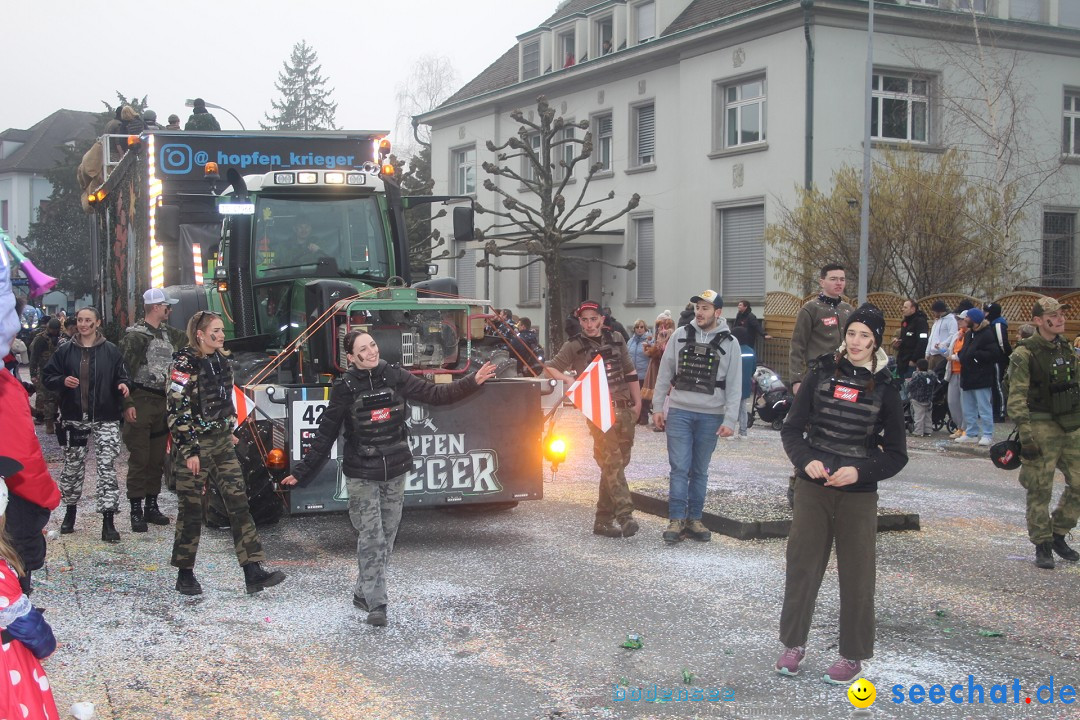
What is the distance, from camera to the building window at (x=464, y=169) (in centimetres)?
4031

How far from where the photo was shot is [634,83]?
108 feet

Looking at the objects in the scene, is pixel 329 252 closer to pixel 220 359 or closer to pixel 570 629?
pixel 220 359

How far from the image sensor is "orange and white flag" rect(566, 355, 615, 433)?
8688 millimetres

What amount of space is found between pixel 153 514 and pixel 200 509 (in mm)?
2649

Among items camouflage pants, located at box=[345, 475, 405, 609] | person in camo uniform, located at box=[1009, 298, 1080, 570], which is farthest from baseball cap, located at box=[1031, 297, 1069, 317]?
camouflage pants, located at box=[345, 475, 405, 609]

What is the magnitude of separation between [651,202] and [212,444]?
26.2 m

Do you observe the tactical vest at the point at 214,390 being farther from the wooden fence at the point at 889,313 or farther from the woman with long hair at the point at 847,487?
the wooden fence at the point at 889,313

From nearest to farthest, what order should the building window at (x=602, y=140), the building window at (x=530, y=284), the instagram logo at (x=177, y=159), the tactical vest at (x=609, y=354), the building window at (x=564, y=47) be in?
the tactical vest at (x=609, y=354)
the instagram logo at (x=177, y=159)
the building window at (x=602, y=140)
the building window at (x=564, y=47)
the building window at (x=530, y=284)

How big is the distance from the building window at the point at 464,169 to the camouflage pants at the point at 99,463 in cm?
3170

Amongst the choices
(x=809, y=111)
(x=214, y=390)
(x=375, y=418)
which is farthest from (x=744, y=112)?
(x=375, y=418)

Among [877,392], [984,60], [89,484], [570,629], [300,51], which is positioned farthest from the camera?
[300,51]

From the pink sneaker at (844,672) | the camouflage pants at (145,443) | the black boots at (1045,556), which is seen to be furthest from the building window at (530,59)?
the pink sneaker at (844,672)

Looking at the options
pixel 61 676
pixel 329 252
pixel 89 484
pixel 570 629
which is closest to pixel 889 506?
pixel 570 629

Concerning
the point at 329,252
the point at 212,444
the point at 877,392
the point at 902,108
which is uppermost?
the point at 902,108
